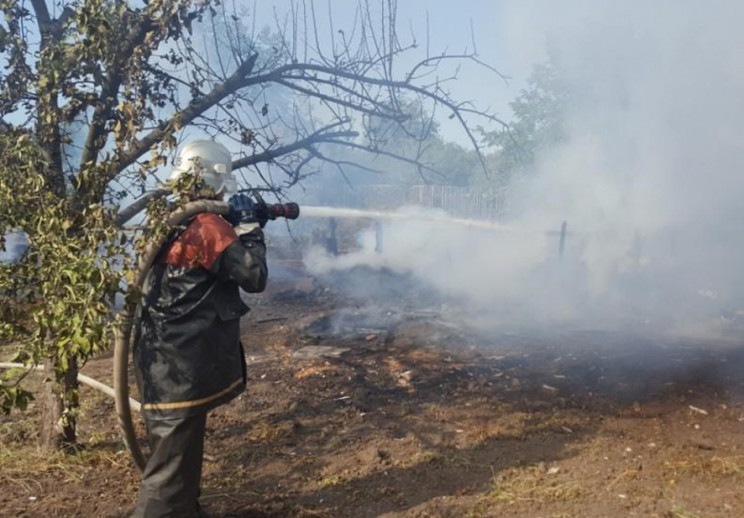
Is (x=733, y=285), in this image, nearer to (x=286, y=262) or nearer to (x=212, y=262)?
(x=286, y=262)

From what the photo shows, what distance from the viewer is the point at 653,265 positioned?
46.5ft

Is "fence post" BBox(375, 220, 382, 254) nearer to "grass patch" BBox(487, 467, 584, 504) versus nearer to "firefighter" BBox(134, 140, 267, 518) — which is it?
"grass patch" BBox(487, 467, 584, 504)

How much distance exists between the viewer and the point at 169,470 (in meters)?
3.09

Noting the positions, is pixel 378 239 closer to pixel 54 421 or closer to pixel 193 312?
pixel 54 421

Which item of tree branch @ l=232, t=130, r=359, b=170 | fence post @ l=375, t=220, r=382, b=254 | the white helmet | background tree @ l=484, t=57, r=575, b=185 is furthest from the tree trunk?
background tree @ l=484, t=57, r=575, b=185

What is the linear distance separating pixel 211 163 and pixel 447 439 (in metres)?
2.69

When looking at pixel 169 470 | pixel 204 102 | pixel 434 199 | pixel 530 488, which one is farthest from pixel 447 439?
pixel 434 199

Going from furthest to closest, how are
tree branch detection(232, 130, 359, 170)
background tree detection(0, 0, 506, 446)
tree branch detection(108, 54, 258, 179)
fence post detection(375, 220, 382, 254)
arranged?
fence post detection(375, 220, 382, 254) < tree branch detection(232, 130, 359, 170) < tree branch detection(108, 54, 258, 179) < background tree detection(0, 0, 506, 446)

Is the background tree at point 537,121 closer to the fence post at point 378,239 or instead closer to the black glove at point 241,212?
the fence post at point 378,239

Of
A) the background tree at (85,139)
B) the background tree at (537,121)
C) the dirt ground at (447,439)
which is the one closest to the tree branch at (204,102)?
the background tree at (85,139)

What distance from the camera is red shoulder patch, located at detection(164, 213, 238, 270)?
3064 mm

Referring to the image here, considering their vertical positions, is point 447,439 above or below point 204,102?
below

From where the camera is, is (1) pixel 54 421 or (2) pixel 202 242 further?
(1) pixel 54 421

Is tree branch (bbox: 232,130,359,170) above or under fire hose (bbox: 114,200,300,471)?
above
